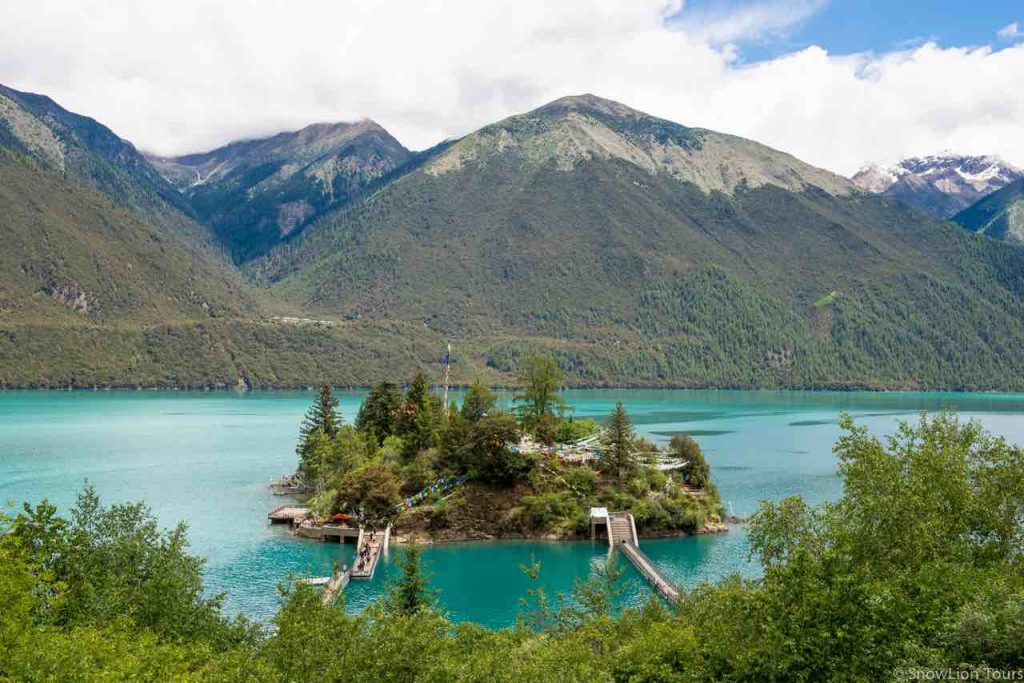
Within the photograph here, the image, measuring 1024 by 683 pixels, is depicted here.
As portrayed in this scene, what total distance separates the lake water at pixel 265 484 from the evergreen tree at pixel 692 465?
465 cm

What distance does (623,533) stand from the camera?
73000 mm

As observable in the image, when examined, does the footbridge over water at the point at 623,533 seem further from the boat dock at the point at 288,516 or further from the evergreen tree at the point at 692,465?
the boat dock at the point at 288,516

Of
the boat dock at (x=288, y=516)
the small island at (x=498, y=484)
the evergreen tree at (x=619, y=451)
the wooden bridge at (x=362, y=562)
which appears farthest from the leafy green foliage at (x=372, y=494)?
the evergreen tree at (x=619, y=451)

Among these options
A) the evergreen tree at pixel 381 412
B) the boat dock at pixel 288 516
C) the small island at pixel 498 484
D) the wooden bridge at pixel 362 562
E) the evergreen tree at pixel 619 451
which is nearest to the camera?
the wooden bridge at pixel 362 562

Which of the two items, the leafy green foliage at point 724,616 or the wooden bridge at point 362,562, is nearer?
the leafy green foliage at point 724,616

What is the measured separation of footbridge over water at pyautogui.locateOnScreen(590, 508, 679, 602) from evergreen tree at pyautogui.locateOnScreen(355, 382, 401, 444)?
A: 1081 inches

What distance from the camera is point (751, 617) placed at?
2677cm

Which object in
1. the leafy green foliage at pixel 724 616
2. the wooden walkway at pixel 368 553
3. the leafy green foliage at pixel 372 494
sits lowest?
the wooden walkway at pixel 368 553

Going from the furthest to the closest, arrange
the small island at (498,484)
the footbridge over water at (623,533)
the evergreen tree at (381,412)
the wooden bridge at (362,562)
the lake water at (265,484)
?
the evergreen tree at (381,412) → the small island at (498,484) → the footbridge over water at (623,533) → the lake water at (265,484) → the wooden bridge at (362,562)

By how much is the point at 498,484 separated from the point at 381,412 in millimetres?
23313

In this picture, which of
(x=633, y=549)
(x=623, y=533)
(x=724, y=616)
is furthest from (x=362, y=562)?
(x=724, y=616)

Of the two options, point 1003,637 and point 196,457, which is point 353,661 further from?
point 196,457

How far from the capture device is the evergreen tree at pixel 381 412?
3728 inches

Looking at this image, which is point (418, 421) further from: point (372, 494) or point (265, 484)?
point (265, 484)
